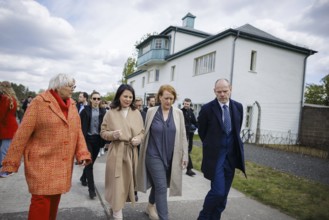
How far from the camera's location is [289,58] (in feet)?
66.4

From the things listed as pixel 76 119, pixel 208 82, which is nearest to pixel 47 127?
pixel 76 119

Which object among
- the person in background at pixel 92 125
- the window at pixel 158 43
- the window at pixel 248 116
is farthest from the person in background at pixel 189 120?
the window at pixel 158 43

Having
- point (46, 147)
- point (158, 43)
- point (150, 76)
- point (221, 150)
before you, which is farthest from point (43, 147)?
point (150, 76)

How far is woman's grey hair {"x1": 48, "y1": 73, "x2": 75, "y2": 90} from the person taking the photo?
118 inches

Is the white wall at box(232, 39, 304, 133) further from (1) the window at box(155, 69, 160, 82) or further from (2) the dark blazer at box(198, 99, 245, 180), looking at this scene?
(2) the dark blazer at box(198, 99, 245, 180)

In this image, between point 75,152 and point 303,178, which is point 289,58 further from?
point 75,152

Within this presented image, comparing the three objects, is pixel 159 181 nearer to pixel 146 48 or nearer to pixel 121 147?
pixel 121 147

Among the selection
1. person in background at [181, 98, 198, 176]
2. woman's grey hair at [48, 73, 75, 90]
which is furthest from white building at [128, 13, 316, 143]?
woman's grey hair at [48, 73, 75, 90]

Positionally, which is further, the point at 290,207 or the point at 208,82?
the point at 208,82

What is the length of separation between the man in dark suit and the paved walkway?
2.85 ft

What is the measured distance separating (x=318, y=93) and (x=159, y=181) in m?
46.9

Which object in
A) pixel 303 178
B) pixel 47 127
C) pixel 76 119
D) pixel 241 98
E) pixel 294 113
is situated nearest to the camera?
pixel 47 127

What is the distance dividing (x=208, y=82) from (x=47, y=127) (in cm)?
1818

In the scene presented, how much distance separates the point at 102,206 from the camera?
4668 mm
